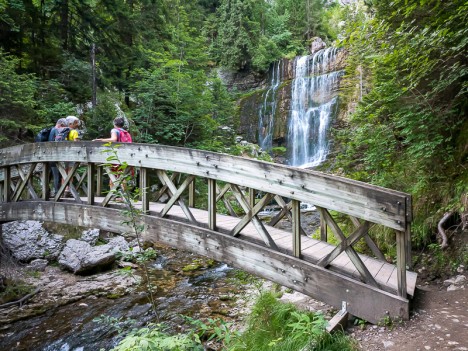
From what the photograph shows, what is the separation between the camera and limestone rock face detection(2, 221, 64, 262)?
918 cm

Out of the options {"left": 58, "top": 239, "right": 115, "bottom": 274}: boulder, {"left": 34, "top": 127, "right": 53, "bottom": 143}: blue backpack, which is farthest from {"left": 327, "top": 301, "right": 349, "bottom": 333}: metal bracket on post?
{"left": 34, "top": 127, "right": 53, "bottom": 143}: blue backpack

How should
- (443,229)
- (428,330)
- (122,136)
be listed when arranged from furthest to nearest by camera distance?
(122,136)
(443,229)
(428,330)

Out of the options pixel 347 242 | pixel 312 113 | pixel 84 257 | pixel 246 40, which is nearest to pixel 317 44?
pixel 246 40

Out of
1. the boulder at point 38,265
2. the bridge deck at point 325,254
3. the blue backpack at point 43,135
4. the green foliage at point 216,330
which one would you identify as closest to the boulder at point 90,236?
the boulder at point 38,265

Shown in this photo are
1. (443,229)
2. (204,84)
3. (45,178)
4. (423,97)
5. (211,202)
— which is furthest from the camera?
(204,84)

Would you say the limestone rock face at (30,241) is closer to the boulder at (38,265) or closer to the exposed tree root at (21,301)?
the boulder at (38,265)

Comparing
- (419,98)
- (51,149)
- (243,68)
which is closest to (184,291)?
(51,149)

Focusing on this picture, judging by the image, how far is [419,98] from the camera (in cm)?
533

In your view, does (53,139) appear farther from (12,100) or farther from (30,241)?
(30,241)

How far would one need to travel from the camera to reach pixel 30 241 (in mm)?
9531

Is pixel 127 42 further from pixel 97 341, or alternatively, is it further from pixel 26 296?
pixel 97 341

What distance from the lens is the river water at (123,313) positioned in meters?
5.54

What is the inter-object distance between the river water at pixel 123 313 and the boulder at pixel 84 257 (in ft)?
4.64

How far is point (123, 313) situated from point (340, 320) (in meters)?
4.61
